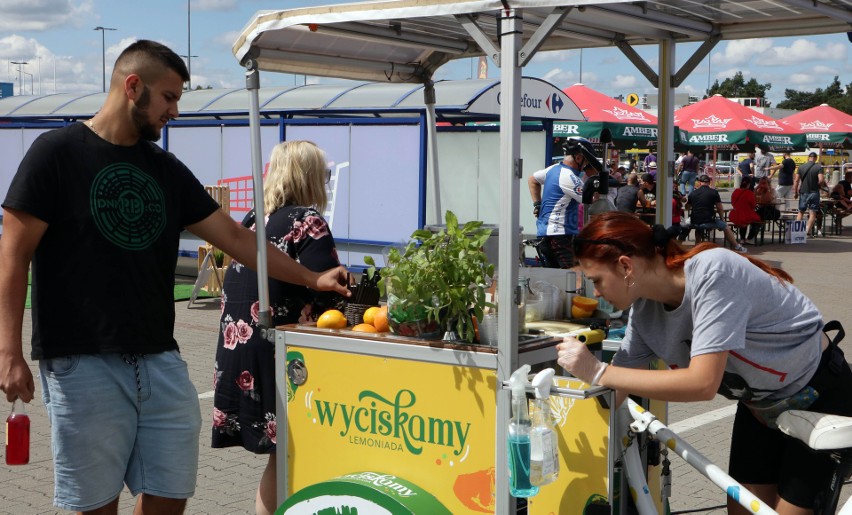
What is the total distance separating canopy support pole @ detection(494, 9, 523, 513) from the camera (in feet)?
9.82

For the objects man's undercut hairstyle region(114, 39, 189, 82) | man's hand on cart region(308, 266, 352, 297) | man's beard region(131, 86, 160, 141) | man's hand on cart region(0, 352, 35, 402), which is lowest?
man's hand on cart region(0, 352, 35, 402)

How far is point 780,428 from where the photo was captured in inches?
117

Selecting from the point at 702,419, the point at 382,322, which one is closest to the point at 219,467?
the point at 382,322

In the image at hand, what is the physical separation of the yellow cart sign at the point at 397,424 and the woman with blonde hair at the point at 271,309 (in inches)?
12.9

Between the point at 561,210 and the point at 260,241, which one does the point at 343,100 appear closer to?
the point at 561,210

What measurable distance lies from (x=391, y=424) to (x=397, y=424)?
0.03 meters

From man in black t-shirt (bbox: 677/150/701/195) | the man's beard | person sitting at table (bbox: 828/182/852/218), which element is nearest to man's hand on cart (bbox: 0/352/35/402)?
the man's beard

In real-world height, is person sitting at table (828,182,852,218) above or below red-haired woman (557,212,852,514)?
above

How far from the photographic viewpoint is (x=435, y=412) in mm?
3248

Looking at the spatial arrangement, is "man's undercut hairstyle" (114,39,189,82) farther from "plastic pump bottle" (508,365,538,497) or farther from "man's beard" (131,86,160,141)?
"plastic pump bottle" (508,365,538,497)

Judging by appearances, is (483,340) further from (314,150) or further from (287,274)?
(314,150)

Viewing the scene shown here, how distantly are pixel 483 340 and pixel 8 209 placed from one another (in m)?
1.58

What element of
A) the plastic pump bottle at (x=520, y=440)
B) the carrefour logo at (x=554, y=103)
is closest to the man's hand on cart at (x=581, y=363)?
the plastic pump bottle at (x=520, y=440)

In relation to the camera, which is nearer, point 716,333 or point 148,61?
point 716,333
